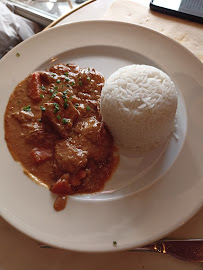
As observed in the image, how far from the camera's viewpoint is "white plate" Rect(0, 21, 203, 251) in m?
1.67

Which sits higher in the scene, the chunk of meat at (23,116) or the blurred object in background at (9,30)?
the blurred object in background at (9,30)

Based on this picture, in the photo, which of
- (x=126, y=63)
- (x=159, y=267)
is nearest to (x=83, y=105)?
(x=126, y=63)

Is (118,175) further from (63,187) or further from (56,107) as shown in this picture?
(56,107)

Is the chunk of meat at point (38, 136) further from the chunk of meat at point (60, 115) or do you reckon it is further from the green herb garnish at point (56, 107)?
the green herb garnish at point (56, 107)

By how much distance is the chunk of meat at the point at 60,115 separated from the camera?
2.14m

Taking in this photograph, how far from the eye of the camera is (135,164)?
6.90ft

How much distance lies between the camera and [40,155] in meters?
2.09

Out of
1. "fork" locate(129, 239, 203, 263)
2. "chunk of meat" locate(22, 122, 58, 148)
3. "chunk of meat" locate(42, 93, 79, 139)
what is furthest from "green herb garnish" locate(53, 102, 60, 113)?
"fork" locate(129, 239, 203, 263)

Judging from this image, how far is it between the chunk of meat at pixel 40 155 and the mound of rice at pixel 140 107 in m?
0.56

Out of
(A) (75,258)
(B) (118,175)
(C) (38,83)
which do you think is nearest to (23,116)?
(C) (38,83)

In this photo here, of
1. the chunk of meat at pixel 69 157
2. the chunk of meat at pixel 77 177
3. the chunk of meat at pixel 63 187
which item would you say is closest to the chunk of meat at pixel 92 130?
the chunk of meat at pixel 69 157

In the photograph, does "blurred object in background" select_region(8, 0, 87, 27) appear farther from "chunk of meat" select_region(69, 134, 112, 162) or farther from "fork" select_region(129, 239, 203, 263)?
"fork" select_region(129, 239, 203, 263)

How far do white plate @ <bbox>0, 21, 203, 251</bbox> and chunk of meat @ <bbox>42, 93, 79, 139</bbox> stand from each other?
16.7 inches

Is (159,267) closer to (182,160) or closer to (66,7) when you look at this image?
(182,160)
